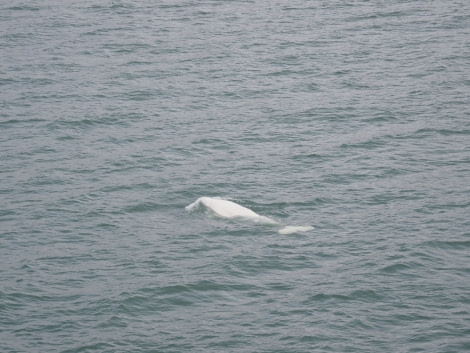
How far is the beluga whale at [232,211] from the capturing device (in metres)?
35.0

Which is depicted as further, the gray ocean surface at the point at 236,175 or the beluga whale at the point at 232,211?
the beluga whale at the point at 232,211

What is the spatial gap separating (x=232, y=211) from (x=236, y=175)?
15.3 ft

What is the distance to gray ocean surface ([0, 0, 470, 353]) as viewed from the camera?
95.1 feet

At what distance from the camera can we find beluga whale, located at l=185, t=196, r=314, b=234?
35.0 m

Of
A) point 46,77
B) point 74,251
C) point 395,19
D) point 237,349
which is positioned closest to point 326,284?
point 237,349

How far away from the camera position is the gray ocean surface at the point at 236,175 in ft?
95.1

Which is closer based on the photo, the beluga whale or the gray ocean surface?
the gray ocean surface

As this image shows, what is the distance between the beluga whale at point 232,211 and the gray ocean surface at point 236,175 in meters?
0.35

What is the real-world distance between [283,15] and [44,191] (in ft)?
92.0

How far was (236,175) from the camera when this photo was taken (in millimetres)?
40031

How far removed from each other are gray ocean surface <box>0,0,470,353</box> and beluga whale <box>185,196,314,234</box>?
346 millimetres

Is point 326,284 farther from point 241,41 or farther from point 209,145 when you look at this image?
point 241,41

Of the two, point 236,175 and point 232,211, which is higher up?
point 236,175

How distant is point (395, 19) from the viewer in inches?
2313
